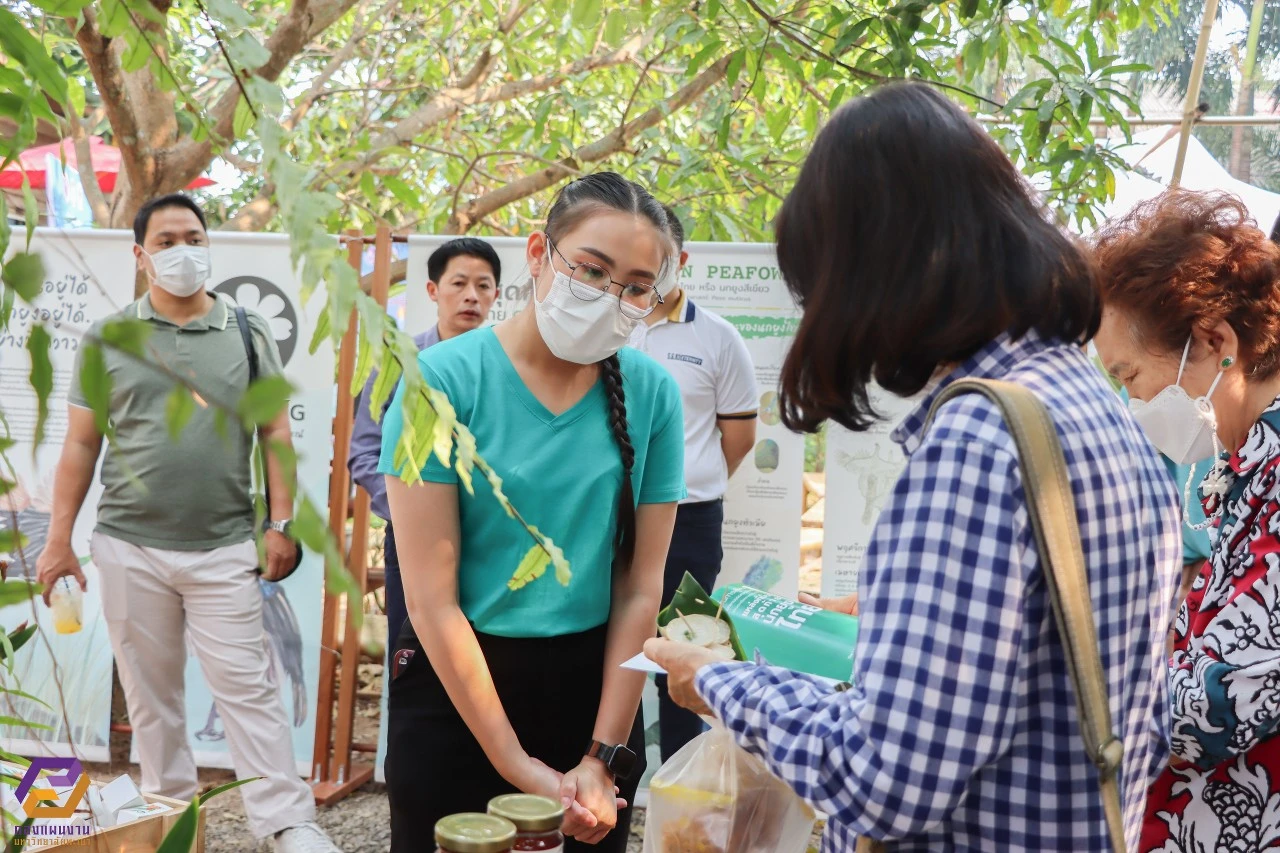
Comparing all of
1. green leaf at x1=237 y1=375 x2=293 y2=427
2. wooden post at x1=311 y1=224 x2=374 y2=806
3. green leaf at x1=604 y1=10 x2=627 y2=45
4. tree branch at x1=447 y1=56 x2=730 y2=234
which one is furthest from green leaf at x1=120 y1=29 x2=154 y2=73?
tree branch at x1=447 y1=56 x2=730 y2=234

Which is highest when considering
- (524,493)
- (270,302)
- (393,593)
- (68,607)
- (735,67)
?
(735,67)

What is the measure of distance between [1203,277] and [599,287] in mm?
870

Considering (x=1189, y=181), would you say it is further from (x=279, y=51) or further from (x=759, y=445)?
(x=279, y=51)

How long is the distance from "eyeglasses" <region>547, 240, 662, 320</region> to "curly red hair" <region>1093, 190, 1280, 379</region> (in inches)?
26.7

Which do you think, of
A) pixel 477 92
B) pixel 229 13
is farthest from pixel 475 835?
pixel 477 92

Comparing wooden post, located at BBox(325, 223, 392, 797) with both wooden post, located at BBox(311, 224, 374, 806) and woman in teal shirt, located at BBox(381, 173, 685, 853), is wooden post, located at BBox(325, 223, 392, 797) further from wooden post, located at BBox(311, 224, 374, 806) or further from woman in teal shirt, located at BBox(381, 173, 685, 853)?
woman in teal shirt, located at BBox(381, 173, 685, 853)

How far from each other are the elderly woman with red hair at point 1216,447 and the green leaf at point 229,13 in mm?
1186

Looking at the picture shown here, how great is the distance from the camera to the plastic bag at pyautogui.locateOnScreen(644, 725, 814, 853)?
4.48 feet

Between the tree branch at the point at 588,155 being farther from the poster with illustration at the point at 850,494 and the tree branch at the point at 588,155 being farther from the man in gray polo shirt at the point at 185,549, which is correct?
the poster with illustration at the point at 850,494


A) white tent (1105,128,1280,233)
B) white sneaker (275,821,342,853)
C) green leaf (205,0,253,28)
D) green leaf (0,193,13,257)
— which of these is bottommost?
white sneaker (275,821,342,853)

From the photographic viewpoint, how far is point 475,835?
93cm

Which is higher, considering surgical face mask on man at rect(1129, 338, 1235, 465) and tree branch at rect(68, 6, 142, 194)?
tree branch at rect(68, 6, 142, 194)

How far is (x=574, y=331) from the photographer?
1.75m

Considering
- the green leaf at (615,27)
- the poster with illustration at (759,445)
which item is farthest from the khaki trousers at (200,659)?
the green leaf at (615,27)
